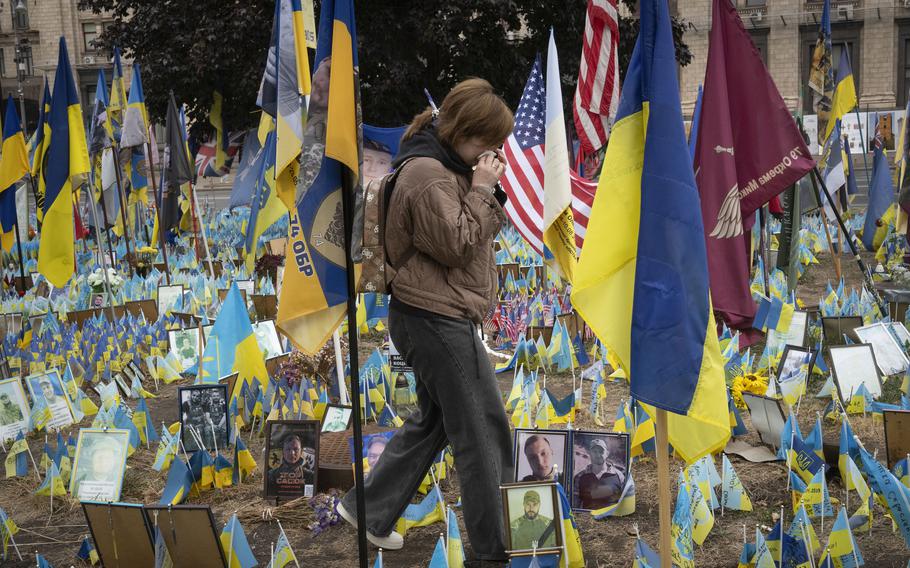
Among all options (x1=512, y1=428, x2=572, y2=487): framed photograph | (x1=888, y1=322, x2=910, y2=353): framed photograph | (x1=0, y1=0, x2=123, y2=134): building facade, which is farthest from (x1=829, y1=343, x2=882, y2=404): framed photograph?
(x1=0, y1=0, x2=123, y2=134): building facade

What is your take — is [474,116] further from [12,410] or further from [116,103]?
[116,103]

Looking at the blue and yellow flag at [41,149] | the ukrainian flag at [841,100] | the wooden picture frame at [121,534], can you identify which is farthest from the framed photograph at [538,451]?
the blue and yellow flag at [41,149]

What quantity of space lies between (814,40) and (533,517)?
140 ft

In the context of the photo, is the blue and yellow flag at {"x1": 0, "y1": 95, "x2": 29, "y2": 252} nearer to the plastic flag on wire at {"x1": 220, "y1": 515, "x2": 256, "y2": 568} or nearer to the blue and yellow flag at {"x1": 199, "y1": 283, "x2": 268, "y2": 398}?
the blue and yellow flag at {"x1": 199, "y1": 283, "x2": 268, "y2": 398}

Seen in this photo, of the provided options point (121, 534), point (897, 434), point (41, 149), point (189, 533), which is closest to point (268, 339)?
point (121, 534)

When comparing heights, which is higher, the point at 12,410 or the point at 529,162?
the point at 529,162

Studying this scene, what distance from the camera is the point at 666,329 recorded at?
3256 millimetres

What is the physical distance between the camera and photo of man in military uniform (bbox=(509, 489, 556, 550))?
384cm

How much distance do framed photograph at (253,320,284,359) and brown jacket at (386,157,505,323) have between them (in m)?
4.16

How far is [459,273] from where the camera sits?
3.83m

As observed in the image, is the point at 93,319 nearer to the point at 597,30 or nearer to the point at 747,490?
the point at 597,30

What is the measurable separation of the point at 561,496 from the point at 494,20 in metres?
17.6

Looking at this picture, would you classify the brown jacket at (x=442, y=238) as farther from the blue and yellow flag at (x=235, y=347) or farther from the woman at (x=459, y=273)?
the blue and yellow flag at (x=235, y=347)

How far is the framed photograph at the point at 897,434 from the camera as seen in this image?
4621 mm
